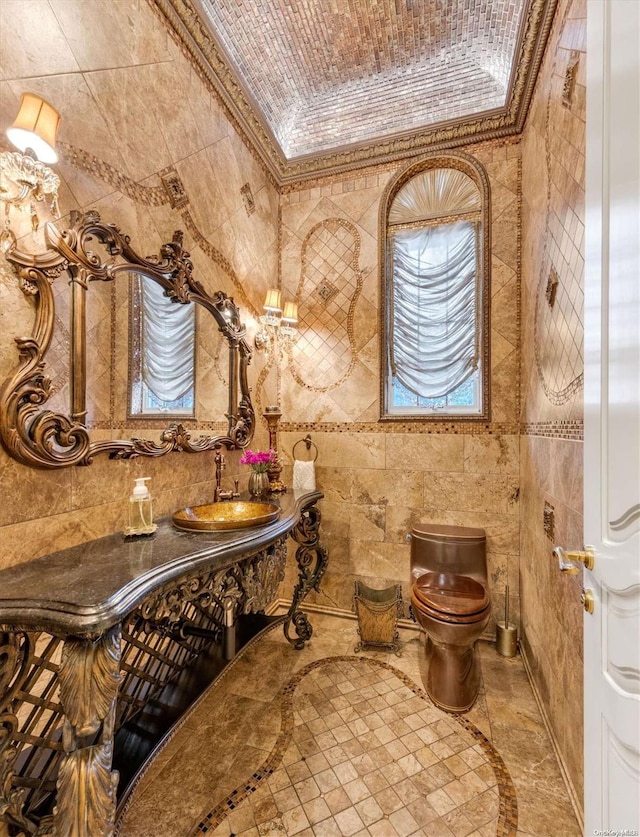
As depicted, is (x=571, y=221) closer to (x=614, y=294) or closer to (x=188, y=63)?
(x=614, y=294)

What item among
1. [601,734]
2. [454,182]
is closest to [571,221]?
[454,182]

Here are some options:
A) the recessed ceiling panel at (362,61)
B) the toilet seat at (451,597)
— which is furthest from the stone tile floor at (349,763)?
the recessed ceiling panel at (362,61)

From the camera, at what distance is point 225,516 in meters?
1.79

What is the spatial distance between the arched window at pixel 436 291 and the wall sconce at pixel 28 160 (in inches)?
77.9

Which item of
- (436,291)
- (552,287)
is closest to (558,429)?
(552,287)

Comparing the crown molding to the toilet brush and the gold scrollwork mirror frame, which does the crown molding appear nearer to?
the gold scrollwork mirror frame

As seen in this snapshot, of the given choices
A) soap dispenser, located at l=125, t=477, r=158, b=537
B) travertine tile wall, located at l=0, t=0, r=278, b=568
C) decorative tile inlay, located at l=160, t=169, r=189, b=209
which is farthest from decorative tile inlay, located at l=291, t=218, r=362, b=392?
soap dispenser, located at l=125, t=477, r=158, b=537

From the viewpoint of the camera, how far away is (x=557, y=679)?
1.48 metres

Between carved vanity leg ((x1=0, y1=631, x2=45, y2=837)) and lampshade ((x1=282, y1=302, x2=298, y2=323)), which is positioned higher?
lampshade ((x1=282, y1=302, x2=298, y2=323))

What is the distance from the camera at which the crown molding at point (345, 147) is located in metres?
1.78

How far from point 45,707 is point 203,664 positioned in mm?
820

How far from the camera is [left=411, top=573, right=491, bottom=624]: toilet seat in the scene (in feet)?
5.50

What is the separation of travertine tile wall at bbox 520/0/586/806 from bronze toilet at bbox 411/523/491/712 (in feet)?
0.92

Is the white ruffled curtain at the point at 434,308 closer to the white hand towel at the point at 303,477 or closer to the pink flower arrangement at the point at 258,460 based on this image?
the white hand towel at the point at 303,477
